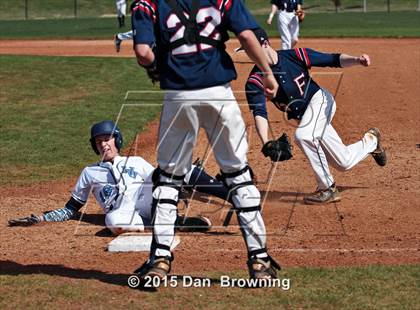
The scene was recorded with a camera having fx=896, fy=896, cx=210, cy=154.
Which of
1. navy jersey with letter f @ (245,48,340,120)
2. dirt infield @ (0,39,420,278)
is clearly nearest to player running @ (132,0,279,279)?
dirt infield @ (0,39,420,278)

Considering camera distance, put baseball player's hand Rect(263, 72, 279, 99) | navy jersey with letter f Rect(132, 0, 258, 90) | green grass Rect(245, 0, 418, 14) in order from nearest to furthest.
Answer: navy jersey with letter f Rect(132, 0, 258, 90) < baseball player's hand Rect(263, 72, 279, 99) < green grass Rect(245, 0, 418, 14)

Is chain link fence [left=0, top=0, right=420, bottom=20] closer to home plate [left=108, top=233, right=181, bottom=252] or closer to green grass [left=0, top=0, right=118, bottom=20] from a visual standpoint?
green grass [left=0, top=0, right=118, bottom=20]

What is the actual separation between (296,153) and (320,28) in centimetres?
2042

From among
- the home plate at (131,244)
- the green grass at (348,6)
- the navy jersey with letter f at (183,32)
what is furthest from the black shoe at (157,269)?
the green grass at (348,6)

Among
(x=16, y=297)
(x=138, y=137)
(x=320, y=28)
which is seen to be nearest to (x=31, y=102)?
(x=138, y=137)

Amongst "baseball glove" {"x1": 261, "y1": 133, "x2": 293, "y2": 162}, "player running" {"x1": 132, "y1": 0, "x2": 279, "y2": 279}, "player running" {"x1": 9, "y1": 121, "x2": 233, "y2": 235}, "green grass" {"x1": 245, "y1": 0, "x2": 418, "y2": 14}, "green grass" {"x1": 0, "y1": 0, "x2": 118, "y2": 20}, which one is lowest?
"green grass" {"x1": 0, "y1": 0, "x2": 118, "y2": 20}

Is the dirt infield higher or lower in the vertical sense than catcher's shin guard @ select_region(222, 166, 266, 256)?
lower

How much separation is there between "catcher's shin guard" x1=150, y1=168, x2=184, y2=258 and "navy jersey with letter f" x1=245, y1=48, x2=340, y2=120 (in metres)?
2.70

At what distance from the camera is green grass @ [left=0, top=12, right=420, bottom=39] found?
95.0 ft

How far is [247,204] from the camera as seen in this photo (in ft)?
20.6

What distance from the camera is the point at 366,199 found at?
30.9 feet

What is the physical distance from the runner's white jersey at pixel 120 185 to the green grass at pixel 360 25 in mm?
19677

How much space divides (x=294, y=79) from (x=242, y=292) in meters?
3.51

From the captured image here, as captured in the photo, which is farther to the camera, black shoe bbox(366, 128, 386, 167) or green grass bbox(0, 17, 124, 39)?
green grass bbox(0, 17, 124, 39)
